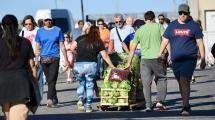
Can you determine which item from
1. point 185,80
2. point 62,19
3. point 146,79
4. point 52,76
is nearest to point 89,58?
point 146,79

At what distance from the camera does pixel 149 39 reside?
50.4 feet

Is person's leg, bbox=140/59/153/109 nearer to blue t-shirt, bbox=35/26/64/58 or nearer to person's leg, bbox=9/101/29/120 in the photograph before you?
blue t-shirt, bbox=35/26/64/58

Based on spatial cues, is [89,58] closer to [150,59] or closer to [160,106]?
[150,59]

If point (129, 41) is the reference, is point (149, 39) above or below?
above

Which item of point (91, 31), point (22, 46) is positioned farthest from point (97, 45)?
point (22, 46)

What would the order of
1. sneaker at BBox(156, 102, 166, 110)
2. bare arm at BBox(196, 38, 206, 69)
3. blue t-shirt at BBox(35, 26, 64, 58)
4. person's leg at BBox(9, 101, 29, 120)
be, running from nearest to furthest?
person's leg at BBox(9, 101, 29, 120) → bare arm at BBox(196, 38, 206, 69) → sneaker at BBox(156, 102, 166, 110) → blue t-shirt at BBox(35, 26, 64, 58)

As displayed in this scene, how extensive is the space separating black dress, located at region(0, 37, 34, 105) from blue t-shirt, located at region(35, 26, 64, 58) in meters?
6.65

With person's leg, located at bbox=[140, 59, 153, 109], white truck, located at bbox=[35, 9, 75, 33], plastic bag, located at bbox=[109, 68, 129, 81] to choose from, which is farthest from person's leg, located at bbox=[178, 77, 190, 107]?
white truck, located at bbox=[35, 9, 75, 33]

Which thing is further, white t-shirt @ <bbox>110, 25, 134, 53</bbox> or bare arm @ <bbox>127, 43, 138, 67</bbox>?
white t-shirt @ <bbox>110, 25, 134, 53</bbox>

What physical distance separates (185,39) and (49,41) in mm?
3427

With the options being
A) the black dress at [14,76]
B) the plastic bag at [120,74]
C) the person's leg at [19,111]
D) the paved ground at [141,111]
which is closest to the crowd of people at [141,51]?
the plastic bag at [120,74]

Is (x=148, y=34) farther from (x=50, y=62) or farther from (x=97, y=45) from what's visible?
(x=50, y=62)

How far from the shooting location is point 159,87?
15547 millimetres

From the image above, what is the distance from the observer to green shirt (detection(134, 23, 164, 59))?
50.2ft
